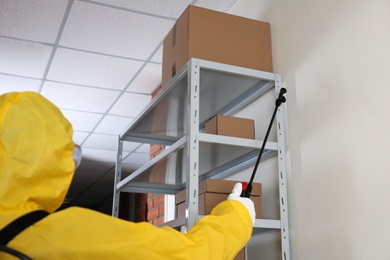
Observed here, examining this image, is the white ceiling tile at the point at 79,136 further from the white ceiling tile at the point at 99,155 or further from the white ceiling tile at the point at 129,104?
the white ceiling tile at the point at 129,104

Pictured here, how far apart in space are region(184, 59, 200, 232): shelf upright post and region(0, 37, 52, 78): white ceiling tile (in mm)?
1532

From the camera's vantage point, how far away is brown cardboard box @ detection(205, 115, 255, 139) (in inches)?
Answer: 64.7

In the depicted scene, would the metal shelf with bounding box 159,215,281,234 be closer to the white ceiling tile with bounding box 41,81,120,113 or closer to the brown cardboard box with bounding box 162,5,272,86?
the brown cardboard box with bounding box 162,5,272,86

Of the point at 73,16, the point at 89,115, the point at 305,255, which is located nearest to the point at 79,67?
the point at 73,16

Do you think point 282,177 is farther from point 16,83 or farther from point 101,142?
point 101,142

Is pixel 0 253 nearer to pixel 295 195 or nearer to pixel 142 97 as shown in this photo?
pixel 295 195

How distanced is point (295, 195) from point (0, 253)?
105 cm

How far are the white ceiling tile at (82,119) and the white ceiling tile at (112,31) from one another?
1.25 metres

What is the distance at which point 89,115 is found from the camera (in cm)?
403


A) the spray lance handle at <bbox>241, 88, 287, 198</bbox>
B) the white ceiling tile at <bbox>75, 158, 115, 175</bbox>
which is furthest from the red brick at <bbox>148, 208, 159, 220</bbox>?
the spray lance handle at <bbox>241, 88, 287, 198</bbox>

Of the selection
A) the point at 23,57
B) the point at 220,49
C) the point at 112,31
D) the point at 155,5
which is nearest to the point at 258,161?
the point at 220,49

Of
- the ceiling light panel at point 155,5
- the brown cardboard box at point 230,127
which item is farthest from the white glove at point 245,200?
the ceiling light panel at point 155,5

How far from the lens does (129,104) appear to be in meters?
3.76

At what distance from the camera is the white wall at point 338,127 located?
51.1 inches
